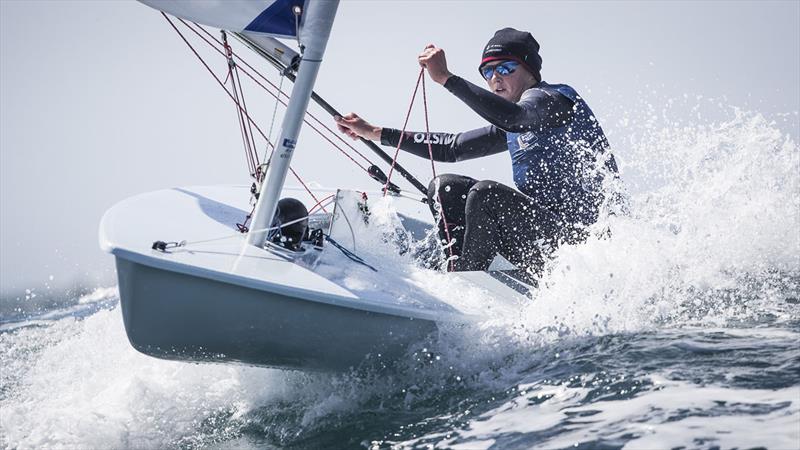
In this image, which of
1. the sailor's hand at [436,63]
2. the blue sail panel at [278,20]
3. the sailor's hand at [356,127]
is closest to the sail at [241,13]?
the blue sail panel at [278,20]

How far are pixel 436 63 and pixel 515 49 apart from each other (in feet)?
2.18

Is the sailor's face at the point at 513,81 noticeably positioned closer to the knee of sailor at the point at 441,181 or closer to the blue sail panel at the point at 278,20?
the knee of sailor at the point at 441,181

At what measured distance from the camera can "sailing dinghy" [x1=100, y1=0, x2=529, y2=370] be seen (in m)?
2.58

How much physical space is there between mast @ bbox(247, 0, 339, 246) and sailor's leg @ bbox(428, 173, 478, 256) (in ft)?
3.96

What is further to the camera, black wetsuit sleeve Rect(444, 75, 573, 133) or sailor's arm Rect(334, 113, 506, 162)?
sailor's arm Rect(334, 113, 506, 162)

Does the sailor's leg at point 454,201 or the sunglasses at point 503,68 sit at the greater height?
the sunglasses at point 503,68

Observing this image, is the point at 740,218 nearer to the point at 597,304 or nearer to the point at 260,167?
the point at 597,304

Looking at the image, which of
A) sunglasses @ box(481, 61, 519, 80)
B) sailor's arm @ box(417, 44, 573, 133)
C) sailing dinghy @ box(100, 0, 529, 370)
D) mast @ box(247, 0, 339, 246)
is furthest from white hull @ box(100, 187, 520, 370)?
sunglasses @ box(481, 61, 519, 80)

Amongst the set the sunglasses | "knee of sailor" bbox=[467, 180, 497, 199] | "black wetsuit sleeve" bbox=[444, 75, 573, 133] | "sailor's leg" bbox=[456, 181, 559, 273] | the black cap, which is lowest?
"sailor's leg" bbox=[456, 181, 559, 273]

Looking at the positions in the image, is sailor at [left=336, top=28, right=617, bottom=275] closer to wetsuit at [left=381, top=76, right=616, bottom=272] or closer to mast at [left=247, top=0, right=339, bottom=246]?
wetsuit at [left=381, top=76, right=616, bottom=272]

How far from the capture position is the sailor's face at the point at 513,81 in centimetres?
386

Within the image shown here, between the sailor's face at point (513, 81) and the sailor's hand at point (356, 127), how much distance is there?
30.9 inches

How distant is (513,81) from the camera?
3881 millimetres

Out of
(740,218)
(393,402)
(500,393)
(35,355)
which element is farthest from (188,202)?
(740,218)
